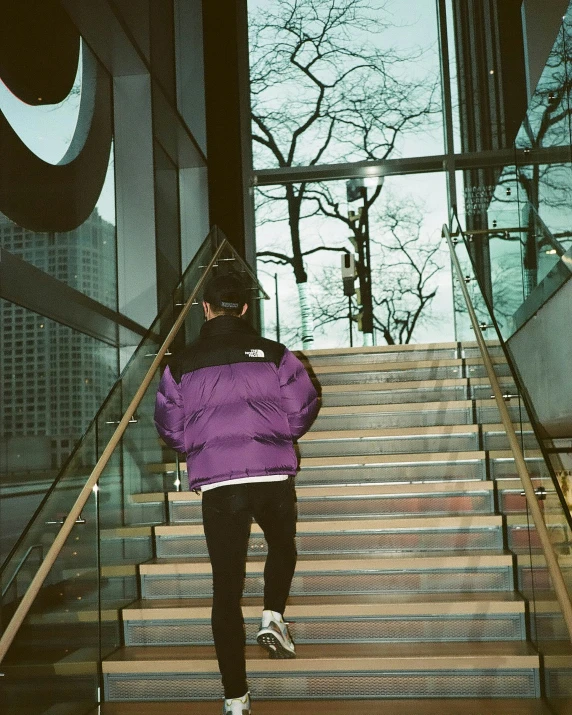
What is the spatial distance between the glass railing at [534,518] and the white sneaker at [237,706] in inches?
46.6

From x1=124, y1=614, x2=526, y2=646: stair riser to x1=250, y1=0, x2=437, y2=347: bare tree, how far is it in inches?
316

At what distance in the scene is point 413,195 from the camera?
11852 millimetres

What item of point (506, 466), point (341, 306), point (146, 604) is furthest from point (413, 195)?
point (146, 604)

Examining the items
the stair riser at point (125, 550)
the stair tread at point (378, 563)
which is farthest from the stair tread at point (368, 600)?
the stair riser at point (125, 550)

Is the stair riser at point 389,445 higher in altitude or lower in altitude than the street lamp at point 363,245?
A: lower

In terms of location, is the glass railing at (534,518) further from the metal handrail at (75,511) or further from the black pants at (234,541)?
the metal handrail at (75,511)

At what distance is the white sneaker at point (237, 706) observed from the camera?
10.7 ft

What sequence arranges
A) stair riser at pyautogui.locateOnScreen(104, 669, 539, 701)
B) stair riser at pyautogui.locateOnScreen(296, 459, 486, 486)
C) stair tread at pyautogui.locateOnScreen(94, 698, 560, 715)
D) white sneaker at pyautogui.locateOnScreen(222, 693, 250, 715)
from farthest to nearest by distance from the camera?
stair riser at pyautogui.locateOnScreen(296, 459, 486, 486), stair riser at pyautogui.locateOnScreen(104, 669, 539, 701), stair tread at pyautogui.locateOnScreen(94, 698, 560, 715), white sneaker at pyautogui.locateOnScreen(222, 693, 250, 715)

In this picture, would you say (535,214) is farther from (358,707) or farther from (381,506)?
(358,707)

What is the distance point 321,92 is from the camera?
1212cm

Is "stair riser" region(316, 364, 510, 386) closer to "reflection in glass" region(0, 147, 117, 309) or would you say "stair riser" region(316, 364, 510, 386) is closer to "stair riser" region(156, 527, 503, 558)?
"reflection in glass" region(0, 147, 117, 309)

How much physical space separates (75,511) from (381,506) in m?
2.16

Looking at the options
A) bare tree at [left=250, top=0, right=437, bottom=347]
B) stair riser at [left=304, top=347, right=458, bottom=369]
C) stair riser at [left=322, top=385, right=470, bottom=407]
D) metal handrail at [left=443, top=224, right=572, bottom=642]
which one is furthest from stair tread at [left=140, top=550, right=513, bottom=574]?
bare tree at [left=250, top=0, right=437, bottom=347]

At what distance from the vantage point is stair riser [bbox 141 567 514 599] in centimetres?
436
